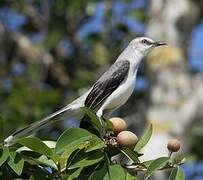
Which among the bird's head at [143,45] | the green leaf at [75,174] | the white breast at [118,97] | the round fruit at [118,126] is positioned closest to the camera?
the green leaf at [75,174]

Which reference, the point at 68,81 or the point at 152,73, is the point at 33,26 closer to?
the point at 68,81

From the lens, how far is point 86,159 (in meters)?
3.48

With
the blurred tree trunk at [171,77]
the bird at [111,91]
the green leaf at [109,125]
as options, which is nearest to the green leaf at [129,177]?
the green leaf at [109,125]

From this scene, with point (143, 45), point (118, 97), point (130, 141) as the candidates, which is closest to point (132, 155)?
point (130, 141)

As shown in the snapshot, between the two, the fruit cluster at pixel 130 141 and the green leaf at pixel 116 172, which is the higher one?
the fruit cluster at pixel 130 141

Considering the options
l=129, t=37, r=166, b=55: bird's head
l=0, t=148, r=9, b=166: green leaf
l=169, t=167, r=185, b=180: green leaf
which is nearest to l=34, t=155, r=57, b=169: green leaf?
l=0, t=148, r=9, b=166: green leaf

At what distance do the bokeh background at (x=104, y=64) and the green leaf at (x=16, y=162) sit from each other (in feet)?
14.2

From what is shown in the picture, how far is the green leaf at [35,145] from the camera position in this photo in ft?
11.3

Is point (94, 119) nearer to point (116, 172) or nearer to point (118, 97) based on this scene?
point (116, 172)

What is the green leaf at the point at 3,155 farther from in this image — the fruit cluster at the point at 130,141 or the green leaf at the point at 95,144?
→ the fruit cluster at the point at 130,141

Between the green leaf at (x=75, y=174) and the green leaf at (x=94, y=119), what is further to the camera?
the green leaf at (x=94, y=119)

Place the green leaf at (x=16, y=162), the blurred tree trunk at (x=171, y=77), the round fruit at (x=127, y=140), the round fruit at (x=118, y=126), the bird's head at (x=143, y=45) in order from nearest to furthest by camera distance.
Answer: the green leaf at (x=16, y=162)
the round fruit at (x=127, y=140)
the round fruit at (x=118, y=126)
the bird's head at (x=143, y=45)
the blurred tree trunk at (x=171, y=77)

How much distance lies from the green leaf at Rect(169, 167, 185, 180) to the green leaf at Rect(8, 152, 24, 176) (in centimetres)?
69

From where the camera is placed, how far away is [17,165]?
3391 mm
